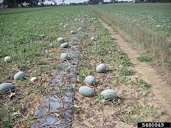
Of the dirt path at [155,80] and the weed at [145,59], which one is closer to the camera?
the dirt path at [155,80]

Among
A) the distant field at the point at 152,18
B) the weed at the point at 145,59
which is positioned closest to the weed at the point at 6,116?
the weed at the point at 145,59

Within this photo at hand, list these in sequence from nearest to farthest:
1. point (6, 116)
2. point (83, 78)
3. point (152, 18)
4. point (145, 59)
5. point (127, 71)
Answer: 1. point (6, 116)
2. point (83, 78)
3. point (127, 71)
4. point (145, 59)
5. point (152, 18)

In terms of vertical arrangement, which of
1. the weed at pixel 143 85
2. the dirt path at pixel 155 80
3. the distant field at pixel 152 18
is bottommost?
the distant field at pixel 152 18

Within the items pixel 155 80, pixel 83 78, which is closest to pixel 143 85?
pixel 155 80

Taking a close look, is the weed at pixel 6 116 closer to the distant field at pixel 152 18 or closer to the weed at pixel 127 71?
the weed at pixel 127 71

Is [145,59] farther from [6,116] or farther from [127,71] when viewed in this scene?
[6,116]

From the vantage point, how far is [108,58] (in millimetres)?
8164

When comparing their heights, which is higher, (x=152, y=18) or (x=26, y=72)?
(x=26, y=72)

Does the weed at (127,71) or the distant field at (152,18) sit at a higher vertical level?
the weed at (127,71)

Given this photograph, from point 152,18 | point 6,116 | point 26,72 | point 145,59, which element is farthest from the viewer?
point 152,18

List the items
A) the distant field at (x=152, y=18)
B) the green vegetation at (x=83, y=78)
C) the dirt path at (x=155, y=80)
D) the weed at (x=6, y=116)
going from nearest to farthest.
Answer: the weed at (x=6, y=116) < the green vegetation at (x=83, y=78) < the dirt path at (x=155, y=80) < the distant field at (x=152, y=18)

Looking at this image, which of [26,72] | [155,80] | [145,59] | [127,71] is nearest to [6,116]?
[26,72]

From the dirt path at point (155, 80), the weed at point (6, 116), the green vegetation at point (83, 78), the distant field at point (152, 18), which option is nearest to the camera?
the weed at point (6, 116)

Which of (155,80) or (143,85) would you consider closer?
(143,85)
